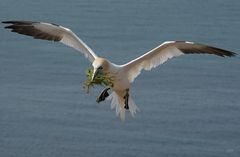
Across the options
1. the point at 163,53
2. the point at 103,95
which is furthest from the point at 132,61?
the point at 103,95

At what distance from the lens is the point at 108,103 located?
5906 cm

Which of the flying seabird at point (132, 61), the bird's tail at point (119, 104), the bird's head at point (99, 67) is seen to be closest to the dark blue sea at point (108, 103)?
the bird's tail at point (119, 104)

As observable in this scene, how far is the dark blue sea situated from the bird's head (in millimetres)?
32284

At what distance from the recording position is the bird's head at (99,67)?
670 inches

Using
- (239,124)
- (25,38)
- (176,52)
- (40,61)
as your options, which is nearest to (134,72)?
(176,52)

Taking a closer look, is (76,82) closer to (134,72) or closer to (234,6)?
(234,6)

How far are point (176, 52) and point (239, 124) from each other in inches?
1487

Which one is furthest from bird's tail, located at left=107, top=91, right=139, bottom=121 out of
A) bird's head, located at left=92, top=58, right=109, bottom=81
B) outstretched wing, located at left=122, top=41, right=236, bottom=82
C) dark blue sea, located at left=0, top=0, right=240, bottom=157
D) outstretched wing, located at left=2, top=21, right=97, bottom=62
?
dark blue sea, located at left=0, top=0, right=240, bottom=157

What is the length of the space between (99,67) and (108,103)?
42008 millimetres

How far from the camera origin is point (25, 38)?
67.1 m

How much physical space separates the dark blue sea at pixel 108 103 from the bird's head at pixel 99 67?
32.3 m

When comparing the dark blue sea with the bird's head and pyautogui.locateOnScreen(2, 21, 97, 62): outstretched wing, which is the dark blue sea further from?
the bird's head

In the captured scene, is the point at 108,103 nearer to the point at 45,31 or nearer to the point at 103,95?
the point at 103,95

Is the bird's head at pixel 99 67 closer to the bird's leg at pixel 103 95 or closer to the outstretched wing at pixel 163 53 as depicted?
the outstretched wing at pixel 163 53
